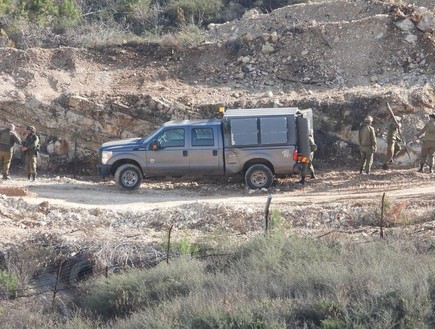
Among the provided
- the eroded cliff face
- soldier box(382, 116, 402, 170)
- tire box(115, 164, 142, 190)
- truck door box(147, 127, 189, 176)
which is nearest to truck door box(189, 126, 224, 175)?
truck door box(147, 127, 189, 176)

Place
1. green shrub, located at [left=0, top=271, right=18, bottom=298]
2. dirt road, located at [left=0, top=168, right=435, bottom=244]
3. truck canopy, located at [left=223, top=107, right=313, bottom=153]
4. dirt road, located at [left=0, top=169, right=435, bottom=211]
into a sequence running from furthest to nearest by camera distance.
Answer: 1. truck canopy, located at [left=223, top=107, right=313, bottom=153]
2. dirt road, located at [left=0, top=169, right=435, bottom=211]
3. dirt road, located at [left=0, top=168, right=435, bottom=244]
4. green shrub, located at [left=0, top=271, right=18, bottom=298]

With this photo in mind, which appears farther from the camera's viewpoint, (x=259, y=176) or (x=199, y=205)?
(x=259, y=176)

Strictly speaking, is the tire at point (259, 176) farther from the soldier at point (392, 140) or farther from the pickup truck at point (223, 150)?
the soldier at point (392, 140)

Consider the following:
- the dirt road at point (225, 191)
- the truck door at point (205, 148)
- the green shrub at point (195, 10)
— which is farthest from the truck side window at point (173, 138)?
the green shrub at point (195, 10)

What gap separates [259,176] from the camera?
1953 centimetres

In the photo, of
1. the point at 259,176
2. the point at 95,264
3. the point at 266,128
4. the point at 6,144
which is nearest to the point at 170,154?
the point at 259,176

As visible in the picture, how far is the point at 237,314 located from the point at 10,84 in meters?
15.3

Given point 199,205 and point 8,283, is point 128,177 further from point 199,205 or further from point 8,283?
point 8,283

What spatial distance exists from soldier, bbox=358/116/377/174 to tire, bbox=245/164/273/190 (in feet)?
7.84

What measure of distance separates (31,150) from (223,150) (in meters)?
4.84

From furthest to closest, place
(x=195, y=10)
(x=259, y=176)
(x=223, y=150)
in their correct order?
(x=195, y=10)
(x=259, y=176)
(x=223, y=150)

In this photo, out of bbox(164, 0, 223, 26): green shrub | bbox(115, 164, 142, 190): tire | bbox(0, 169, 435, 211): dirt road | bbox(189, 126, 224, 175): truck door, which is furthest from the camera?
bbox(164, 0, 223, 26): green shrub

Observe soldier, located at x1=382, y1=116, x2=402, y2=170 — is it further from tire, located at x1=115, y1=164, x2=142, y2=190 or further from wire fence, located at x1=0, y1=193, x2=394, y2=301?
tire, located at x1=115, y1=164, x2=142, y2=190

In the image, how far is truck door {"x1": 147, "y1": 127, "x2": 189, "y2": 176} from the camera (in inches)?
765
